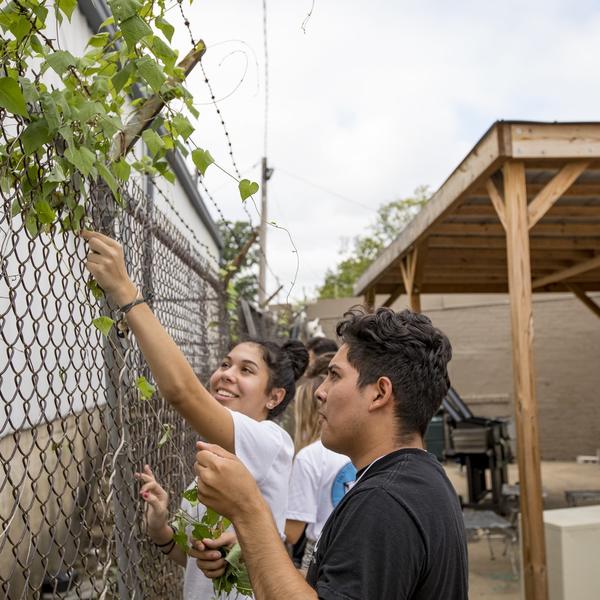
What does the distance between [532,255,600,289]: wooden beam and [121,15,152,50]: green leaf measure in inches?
351

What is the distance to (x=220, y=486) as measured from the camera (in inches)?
62.5

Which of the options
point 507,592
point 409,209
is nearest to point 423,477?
point 507,592

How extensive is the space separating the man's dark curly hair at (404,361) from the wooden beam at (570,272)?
8503 mm

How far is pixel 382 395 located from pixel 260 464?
78 cm

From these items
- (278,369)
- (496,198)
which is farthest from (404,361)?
(496,198)

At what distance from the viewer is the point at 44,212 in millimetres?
1749

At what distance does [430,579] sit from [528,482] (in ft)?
11.5

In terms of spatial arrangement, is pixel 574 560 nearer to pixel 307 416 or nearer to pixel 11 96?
pixel 307 416

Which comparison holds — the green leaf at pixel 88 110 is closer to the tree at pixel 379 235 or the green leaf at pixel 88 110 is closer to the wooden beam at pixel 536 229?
the wooden beam at pixel 536 229

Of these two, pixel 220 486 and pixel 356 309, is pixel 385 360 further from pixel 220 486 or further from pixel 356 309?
pixel 220 486

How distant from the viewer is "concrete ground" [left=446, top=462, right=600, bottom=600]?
680 cm

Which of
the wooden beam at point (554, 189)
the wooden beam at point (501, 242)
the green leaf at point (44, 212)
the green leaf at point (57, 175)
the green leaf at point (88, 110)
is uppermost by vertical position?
the wooden beam at point (501, 242)

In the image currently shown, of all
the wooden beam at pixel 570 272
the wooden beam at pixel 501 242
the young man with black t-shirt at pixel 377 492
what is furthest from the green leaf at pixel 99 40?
the wooden beam at pixel 570 272

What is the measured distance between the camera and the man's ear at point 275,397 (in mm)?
2949
